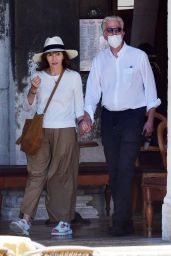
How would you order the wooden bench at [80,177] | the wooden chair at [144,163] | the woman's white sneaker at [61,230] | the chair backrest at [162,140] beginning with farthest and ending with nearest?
1. the wooden bench at [80,177]
2. the wooden chair at [144,163]
3. the chair backrest at [162,140]
4. the woman's white sneaker at [61,230]

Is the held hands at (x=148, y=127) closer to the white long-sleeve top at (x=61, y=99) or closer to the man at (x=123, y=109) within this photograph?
the man at (x=123, y=109)

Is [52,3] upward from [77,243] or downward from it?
upward

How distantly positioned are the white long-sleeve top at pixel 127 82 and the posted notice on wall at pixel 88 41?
155 cm

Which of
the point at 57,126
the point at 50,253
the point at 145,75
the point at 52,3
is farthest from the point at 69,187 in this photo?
the point at 50,253

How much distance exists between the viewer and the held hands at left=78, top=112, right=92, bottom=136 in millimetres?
9609

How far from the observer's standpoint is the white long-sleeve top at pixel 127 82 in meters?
9.59

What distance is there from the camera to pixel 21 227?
970cm

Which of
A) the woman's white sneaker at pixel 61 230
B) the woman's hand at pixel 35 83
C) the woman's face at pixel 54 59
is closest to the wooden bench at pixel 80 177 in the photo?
the woman's white sneaker at pixel 61 230

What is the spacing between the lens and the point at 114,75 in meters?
9.63

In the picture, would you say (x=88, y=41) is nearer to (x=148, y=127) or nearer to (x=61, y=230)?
(x=148, y=127)

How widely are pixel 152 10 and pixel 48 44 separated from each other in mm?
1924

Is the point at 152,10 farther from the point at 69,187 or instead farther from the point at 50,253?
the point at 50,253

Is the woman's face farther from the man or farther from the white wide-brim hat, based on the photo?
the man

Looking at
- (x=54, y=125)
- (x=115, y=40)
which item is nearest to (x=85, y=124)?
(x=54, y=125)
